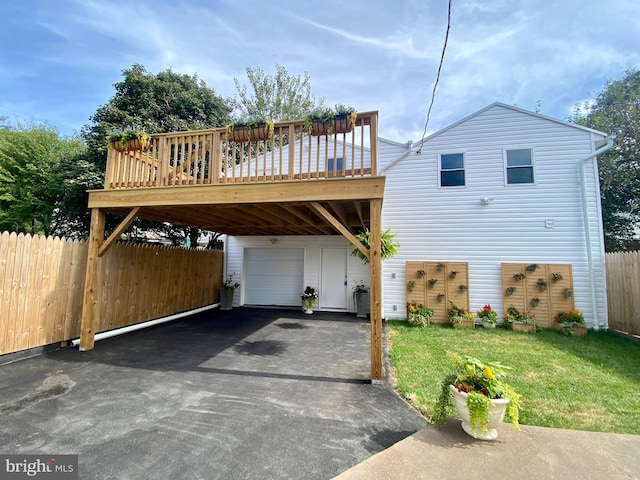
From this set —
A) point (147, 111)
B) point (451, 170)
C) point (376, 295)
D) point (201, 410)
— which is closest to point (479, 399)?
point (376, 295)

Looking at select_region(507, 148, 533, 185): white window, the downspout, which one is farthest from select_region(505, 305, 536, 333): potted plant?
select_region(507, 148, 533, 185): white window

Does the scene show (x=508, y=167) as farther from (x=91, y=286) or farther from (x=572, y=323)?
(x=91, y=286)

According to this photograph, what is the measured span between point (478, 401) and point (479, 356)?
9.97 ft

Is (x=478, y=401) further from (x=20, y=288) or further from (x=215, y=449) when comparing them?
(x=20, y=288)

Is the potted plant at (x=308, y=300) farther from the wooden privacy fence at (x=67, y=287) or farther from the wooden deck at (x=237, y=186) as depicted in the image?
the wooden deck at (x=237, y=186)

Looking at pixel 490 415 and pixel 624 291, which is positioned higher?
pixel 624 291

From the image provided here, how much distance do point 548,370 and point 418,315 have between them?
3085 millimetres

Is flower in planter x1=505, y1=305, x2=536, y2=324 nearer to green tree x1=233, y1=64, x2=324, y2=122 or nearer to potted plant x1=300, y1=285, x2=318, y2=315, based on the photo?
potted plant x1=300, y1=285, x2=318, y2=315

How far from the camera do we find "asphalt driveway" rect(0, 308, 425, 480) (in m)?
2.13

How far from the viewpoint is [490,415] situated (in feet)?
7.32

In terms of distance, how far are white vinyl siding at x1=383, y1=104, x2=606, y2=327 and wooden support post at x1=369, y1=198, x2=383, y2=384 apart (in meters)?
3.96

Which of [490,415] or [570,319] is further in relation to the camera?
[570,319]

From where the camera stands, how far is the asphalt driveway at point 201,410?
6.98 ft

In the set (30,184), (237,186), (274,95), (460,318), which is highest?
(274,95)
